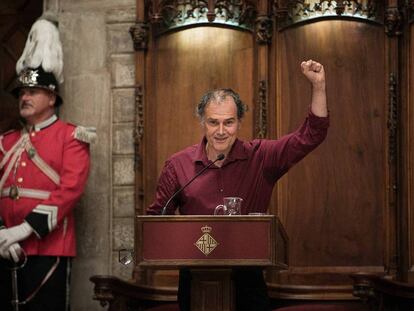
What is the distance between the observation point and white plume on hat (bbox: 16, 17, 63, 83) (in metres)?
6.18

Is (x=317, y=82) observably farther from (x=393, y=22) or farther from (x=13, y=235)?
(x=13, y=235)

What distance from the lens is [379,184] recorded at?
6020 mm

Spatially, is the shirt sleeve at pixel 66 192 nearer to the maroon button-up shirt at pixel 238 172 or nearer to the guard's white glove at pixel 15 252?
the guard's white glove at pixel 15 252

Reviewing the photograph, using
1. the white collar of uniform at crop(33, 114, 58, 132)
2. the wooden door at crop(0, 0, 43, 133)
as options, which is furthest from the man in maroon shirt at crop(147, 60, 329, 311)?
the wooden door at crop(0, 0, 43, 133)

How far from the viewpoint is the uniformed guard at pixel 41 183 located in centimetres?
592

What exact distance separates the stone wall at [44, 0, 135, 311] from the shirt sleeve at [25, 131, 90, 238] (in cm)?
29

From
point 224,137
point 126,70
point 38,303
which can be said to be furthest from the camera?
point 126,70

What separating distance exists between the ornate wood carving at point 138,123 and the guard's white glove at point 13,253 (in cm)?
82

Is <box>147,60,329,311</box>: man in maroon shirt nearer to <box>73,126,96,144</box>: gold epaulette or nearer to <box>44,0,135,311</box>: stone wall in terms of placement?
<box>73,126,96,144</box>: gold epaulette

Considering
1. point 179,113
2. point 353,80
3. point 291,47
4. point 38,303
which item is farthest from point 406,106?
point 38,303

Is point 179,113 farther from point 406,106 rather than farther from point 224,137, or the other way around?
point 224,137

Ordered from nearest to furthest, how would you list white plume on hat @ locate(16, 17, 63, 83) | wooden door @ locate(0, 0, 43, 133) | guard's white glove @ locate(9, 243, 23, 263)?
guard's white glove @ locate(9, 243, 23, 263)
white plume on hat @ locate(16, 17, 63, 83)
wooden door @ locate(0, 0, 43, 133)

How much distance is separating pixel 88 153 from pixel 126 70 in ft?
1.83

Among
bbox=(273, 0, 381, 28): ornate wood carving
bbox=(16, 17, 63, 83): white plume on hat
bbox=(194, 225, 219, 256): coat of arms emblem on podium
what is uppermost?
bbox=(273, 0, 381, 28): ornate wood carving
